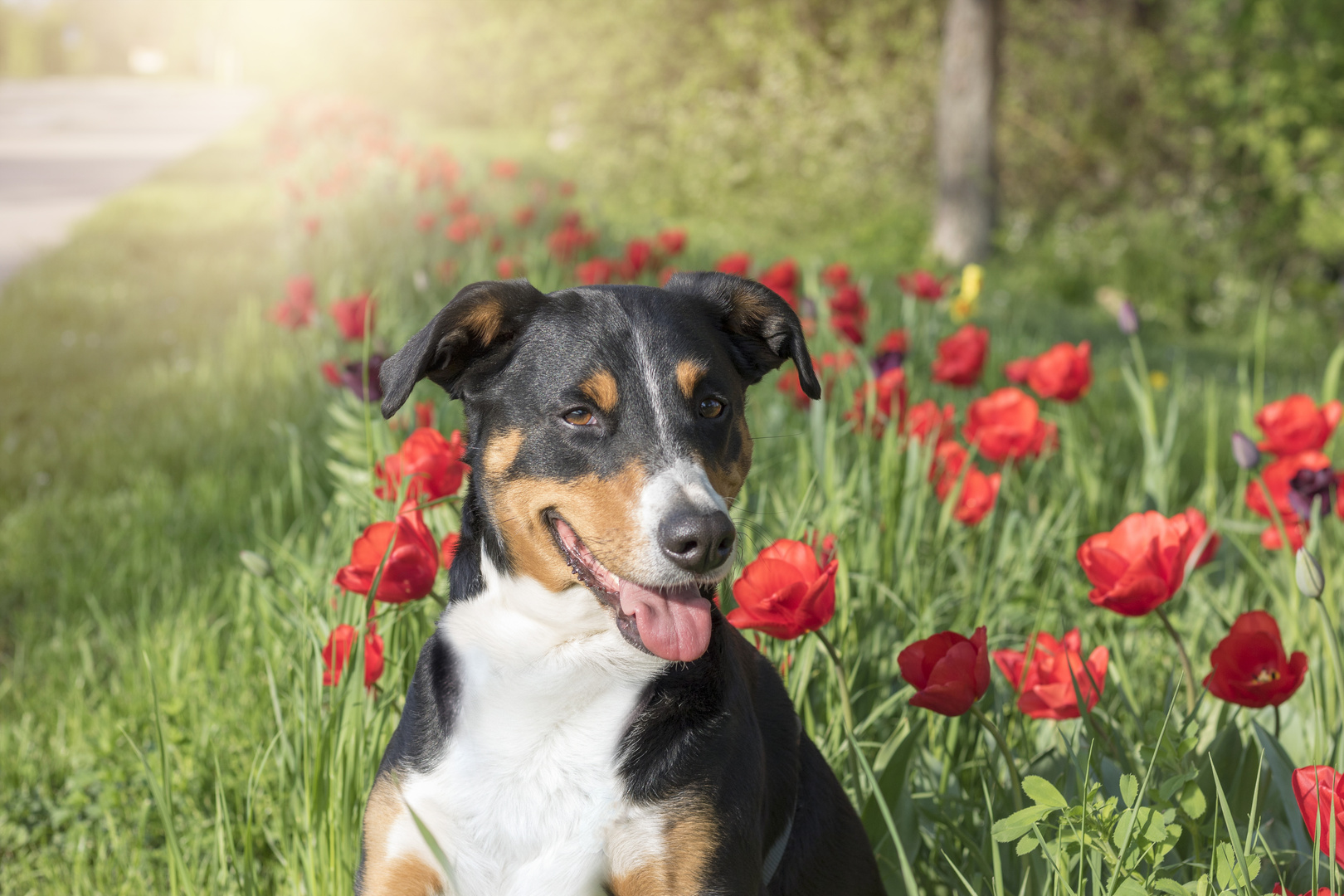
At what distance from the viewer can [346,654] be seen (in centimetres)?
224

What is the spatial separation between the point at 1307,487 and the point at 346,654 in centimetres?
226

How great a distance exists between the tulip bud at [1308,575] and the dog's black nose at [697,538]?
110 cm

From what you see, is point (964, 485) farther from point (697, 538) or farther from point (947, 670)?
point (697, 538)

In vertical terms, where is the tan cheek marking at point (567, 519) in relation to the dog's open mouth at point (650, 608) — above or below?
above

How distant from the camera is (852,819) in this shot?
2.19m

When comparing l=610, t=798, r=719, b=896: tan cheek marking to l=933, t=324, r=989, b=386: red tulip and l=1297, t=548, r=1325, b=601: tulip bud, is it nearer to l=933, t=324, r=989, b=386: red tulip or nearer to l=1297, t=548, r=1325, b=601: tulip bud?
l=1297, t=548, r=1325, b=601: tulip bud

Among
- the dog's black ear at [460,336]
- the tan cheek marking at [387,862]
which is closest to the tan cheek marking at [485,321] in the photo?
the dog's black ear at [460,336]

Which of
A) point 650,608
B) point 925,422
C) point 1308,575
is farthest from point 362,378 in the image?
point 1308,575

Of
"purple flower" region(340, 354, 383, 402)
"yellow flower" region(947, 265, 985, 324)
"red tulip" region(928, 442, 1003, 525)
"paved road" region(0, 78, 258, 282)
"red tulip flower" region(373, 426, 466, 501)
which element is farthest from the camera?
"paved road" region(0, 78, 258, 282)

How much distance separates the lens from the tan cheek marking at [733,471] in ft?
6.84

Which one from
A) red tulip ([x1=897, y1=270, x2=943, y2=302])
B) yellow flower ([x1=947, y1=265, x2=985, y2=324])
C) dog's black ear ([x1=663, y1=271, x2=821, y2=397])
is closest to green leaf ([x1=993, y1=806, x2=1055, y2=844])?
dog's black ear ([x1=663, y1=271, x2=821, y2=397])

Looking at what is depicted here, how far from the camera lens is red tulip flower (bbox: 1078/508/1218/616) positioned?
82.9 inches

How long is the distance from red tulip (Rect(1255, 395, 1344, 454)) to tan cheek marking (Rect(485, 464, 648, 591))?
2167 millimetres

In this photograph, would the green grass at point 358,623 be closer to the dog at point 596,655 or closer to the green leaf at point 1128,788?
the green leaf at point 1128,788
